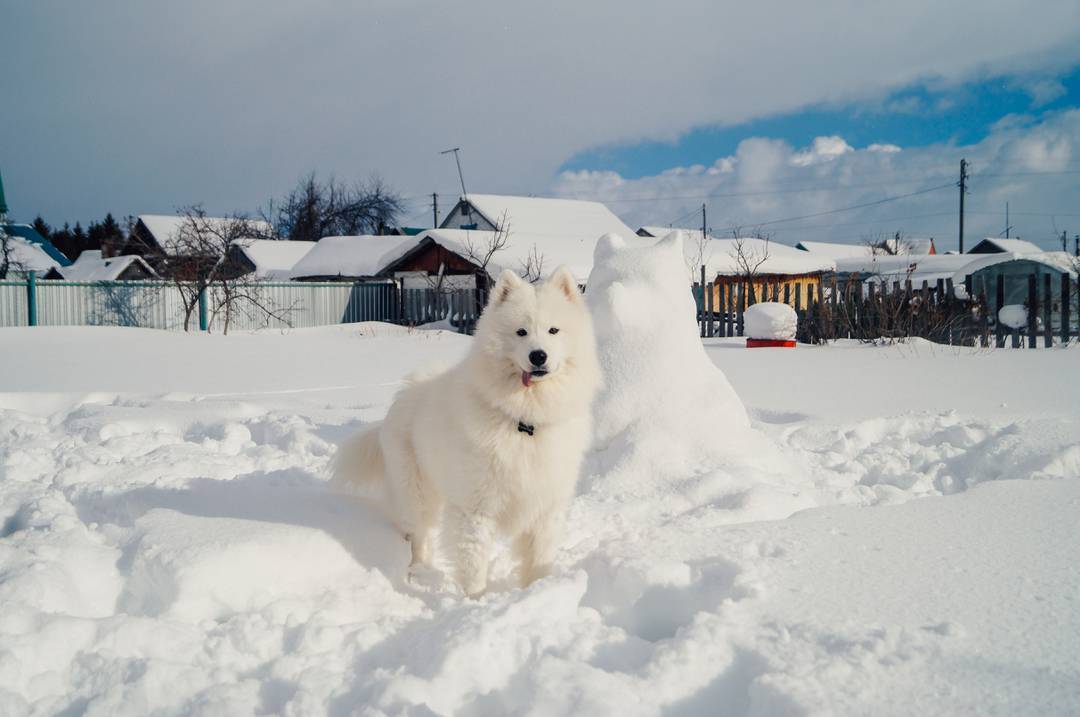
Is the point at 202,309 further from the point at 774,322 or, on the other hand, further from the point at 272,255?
the point at 272,255

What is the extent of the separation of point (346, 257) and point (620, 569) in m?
30.2

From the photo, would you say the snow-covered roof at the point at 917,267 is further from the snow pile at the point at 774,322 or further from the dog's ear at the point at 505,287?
the dog's ear at the point at 505,287

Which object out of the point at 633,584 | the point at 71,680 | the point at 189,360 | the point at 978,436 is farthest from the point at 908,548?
the point at 189,360

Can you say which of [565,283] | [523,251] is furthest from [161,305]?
[565,283]

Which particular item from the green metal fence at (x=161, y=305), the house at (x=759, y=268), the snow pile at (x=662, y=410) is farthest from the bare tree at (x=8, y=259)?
the snow pile at (x=662, y=410)

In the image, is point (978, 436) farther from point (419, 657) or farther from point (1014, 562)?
point (419, 657)

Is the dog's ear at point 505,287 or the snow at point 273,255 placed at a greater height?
the snow at point 273,255

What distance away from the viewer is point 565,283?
3.30 m

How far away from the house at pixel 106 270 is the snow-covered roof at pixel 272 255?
16.5ft

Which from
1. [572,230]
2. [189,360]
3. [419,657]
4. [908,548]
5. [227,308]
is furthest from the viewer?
[572,230]

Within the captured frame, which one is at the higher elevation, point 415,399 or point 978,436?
point 415,399

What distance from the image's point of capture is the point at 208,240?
2098 cm

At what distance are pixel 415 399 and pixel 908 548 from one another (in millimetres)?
2493

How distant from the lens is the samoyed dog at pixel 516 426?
309 cm
